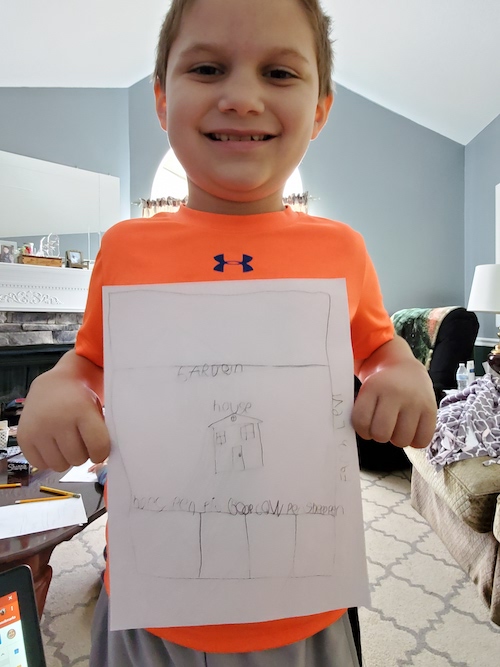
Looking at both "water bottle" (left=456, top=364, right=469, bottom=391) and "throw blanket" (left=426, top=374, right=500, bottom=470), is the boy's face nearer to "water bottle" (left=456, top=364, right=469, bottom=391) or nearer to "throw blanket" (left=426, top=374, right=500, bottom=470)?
"throw blanket" (left=426, top=374, right=500, bottom=470)

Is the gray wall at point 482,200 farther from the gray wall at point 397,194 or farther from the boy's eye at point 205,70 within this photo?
the boy's eye at point 205,70

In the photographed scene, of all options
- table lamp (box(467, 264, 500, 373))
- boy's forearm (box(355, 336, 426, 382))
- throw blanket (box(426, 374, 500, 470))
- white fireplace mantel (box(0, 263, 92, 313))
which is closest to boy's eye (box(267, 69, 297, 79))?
boy's forearm (box(355, 336, 426, 382))

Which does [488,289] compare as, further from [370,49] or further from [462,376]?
[370,49]

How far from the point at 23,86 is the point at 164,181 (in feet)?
4.04

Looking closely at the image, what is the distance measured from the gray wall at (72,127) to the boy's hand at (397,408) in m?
3.78

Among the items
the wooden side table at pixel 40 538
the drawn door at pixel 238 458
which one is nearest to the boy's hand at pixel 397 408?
the drawn door at pixel 238 458

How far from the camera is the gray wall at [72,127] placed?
340 cm

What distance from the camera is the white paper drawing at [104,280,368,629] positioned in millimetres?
397

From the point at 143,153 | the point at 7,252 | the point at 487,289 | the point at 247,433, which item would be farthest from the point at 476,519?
the point at 143,153

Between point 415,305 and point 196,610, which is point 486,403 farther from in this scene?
point 415,305

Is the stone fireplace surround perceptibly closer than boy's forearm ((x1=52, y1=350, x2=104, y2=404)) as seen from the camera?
No

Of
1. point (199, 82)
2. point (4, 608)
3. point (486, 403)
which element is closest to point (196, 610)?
point (4, 608)

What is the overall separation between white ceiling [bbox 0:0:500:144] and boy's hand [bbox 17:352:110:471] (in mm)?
2744

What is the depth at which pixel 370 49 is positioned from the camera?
Answer: 3.02 m
